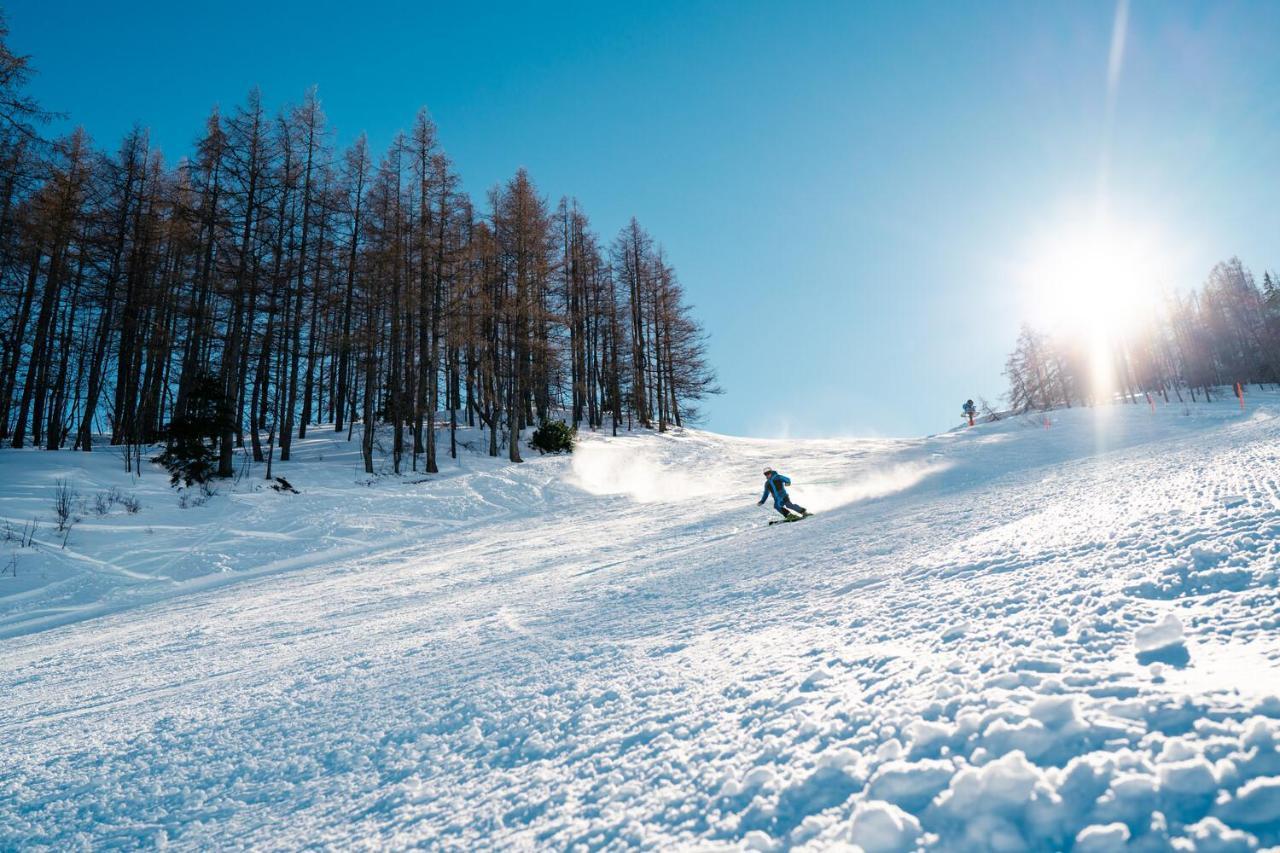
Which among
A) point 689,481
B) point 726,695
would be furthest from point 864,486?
point 726,695

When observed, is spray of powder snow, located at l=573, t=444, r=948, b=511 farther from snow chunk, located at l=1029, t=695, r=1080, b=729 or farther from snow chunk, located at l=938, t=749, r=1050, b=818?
snow chunk, located at l=938, t=749, r=1050, b=818

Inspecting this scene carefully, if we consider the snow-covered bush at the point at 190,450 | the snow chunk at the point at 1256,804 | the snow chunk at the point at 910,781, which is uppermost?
the snow-covered bush at the point at 190,450

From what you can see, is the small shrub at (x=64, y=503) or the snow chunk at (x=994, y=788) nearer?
the snow chunk at (x=994, y=788)

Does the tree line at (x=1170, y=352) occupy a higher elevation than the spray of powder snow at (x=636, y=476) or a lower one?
higher

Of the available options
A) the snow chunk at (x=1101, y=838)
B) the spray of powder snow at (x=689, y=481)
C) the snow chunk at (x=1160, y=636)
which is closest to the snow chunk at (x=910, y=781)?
the snow chunk at (x=1101, y=838)

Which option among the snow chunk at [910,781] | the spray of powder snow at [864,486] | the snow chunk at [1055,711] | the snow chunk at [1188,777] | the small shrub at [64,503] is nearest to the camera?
the snow chunk at [1188,777]

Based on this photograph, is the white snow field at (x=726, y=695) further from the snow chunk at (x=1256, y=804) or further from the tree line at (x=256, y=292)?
the tree line at (x=256, y=292)

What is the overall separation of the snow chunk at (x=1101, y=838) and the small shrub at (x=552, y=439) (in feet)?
74.3

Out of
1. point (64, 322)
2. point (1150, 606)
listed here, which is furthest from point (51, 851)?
point (64, 322)

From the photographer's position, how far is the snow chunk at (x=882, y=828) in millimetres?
1628

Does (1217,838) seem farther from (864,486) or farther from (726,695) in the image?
(864,486)

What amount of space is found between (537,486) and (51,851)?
1623 cm

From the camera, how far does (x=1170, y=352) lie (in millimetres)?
60750

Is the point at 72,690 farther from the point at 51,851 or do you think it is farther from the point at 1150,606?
the point at 1150,606
